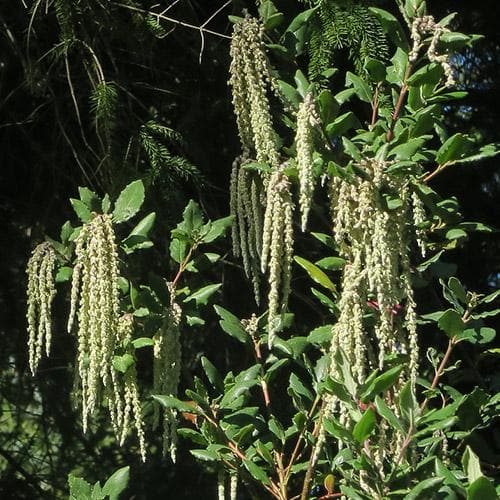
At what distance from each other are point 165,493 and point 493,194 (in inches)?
61.7

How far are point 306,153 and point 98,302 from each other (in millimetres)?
488

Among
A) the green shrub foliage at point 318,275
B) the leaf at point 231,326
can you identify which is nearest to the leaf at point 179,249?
the green shrub foliage at point 318,275

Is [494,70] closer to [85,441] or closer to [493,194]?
[493,194]

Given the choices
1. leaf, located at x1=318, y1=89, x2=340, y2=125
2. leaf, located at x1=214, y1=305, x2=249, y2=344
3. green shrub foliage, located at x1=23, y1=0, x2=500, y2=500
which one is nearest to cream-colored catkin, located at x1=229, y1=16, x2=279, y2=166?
green shrub foliage, located at x1=23, y1=0, x2=500, y2=500

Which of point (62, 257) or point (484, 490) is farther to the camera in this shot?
point (62, 257)

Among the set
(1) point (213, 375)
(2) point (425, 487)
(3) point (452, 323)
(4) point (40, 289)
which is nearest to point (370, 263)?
(2) point (425, 487)

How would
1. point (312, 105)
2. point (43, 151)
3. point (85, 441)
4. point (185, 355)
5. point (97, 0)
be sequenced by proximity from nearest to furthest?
point (312, 105), point (97, 0), point (43, 151), point (185, 355), point (85, 441)

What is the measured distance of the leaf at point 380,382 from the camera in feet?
5.91

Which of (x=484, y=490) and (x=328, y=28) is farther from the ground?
(x=328, y=28)

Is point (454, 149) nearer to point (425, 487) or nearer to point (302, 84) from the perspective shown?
point (302, 84)

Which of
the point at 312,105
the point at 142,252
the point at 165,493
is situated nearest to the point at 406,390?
the point at 312,105

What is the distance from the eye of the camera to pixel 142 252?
10.3ft

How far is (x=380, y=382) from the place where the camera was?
5.95 feet

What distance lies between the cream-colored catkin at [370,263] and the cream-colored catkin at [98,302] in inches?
16.8
